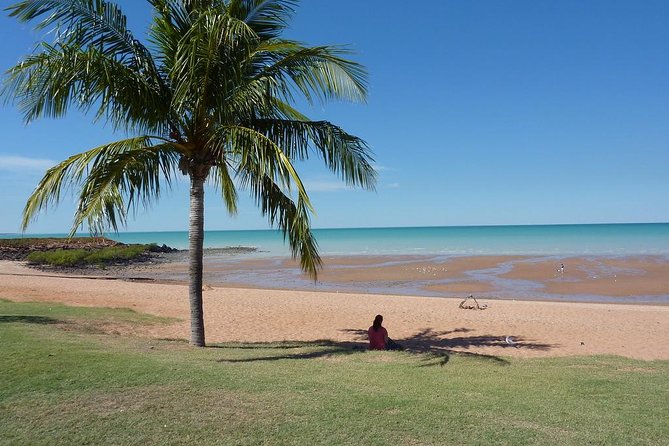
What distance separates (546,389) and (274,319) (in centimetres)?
888

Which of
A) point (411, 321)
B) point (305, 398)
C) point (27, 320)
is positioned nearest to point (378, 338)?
point (305, 398)

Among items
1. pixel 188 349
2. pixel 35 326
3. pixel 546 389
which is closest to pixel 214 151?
pixel 188 349

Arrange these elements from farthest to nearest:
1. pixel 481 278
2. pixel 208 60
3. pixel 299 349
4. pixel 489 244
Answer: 1. pixel 489 244
2. pixel 481 278
3. pixel 299 349
4. pixel 208 60

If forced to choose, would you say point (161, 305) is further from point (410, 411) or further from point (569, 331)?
point (410, 411)

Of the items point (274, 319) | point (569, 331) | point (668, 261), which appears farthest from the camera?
point (668, 261)

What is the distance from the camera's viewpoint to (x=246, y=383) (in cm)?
562

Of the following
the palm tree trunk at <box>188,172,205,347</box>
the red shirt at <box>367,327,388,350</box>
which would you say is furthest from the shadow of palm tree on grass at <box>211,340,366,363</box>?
the palm tree trunk at <box>188,172,205,347</box>

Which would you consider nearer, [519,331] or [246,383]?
[246,383]

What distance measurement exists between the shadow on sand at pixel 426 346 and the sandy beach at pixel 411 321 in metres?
0.04

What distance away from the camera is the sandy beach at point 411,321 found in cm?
1110

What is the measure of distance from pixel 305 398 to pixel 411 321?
371 inches

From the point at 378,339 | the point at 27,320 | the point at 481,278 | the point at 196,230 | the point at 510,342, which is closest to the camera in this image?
the point at 196,230

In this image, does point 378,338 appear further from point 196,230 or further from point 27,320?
point 27,320

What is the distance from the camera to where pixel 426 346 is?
1102cm
